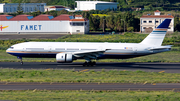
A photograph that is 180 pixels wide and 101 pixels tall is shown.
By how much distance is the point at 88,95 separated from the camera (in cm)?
2522

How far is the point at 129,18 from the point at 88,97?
13143 cm

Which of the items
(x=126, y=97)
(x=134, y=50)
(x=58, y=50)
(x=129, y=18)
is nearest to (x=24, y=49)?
(x=58, y=50)

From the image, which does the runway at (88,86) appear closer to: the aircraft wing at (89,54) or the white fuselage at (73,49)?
the aircraft wing at (89,54)

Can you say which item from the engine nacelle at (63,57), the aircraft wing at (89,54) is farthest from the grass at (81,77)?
the aircraft wing at (89,54)

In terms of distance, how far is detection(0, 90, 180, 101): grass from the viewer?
23781 mm

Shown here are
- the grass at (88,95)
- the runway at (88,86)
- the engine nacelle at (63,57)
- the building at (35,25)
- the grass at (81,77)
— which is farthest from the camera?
the building at (35,25)

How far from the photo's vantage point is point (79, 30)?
129000mm

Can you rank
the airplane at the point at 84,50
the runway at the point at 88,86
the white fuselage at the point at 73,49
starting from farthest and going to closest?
the white fuselage at the point at 73,49 < the airplane at the point at 84,50 < the runway at the point at 88,86

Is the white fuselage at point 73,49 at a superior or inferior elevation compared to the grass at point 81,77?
superior

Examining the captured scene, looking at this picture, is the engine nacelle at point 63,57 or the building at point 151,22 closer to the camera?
the engine nacelle at point 63,57

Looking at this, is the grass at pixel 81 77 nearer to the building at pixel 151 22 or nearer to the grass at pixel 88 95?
the grass at pixel 88 95

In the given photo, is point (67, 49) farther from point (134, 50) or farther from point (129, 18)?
point (129, 18)

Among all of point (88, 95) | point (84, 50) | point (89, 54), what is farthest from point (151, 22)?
point (88, 95)

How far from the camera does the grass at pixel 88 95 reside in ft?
78.0
